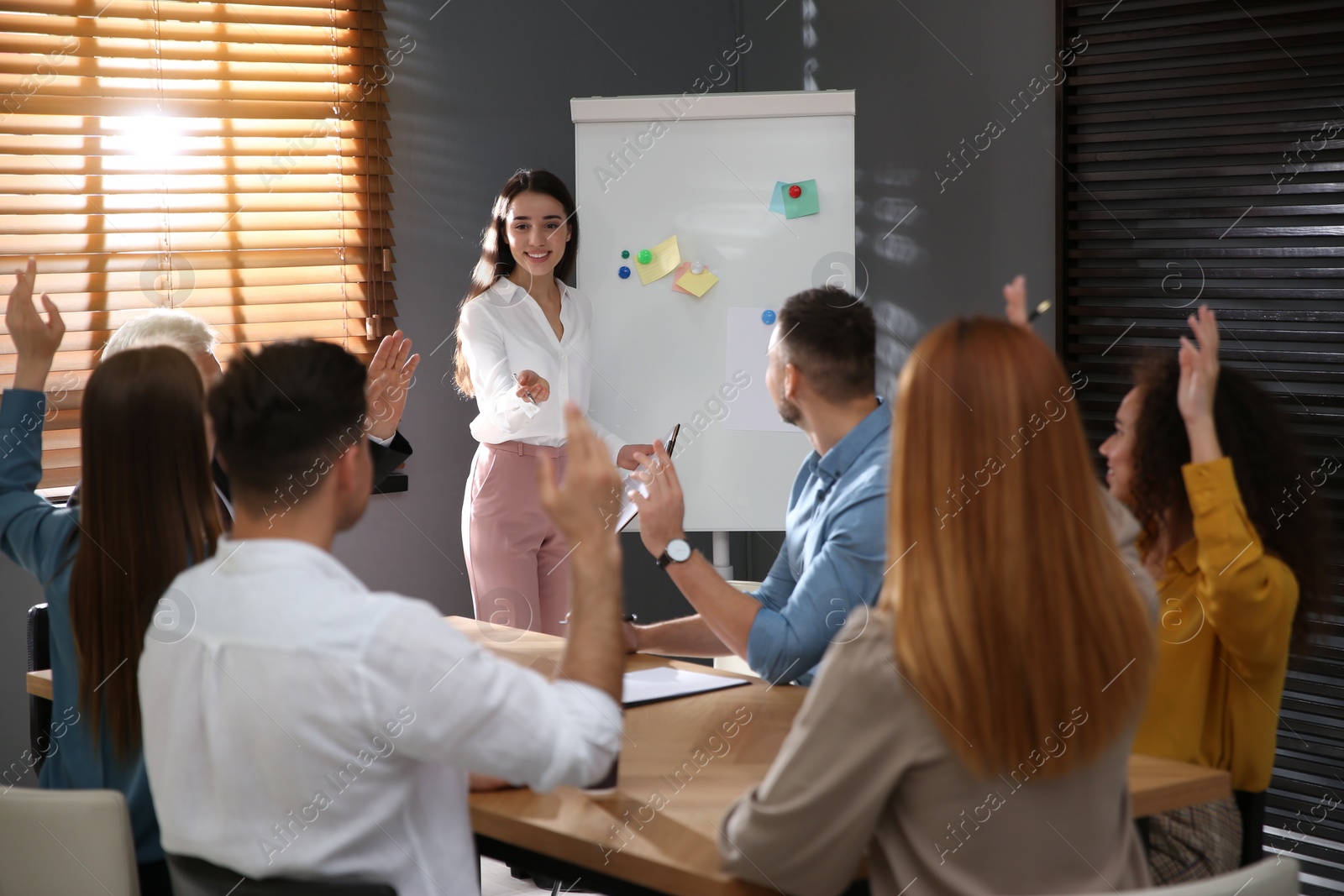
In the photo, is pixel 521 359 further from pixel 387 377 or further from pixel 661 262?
pixel 387 377

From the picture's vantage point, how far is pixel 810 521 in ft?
7.45

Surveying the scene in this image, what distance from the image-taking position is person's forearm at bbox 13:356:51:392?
1.98 m

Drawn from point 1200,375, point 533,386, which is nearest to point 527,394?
point 533,386

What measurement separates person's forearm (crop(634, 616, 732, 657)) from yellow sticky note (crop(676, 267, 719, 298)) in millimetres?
1593

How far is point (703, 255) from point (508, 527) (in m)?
1.03

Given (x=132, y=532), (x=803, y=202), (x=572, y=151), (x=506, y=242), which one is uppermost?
(x=572, y=151)

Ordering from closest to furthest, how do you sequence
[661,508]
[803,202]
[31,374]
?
1. [31,374]
2. [661,508]
3. [803,202]

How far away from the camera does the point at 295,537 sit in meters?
1.33

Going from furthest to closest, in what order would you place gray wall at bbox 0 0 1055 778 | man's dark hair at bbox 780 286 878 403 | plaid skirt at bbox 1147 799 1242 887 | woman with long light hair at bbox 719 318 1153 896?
1. gray wall at bbox 0 0 1055 778
2. man's dark hair at bbox 780 286 878 403
3. plaid skirt at bbox 1147 799 1242 887
4. woman with long light hair at bbox 719 318 1153 896

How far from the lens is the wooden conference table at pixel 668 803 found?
55.2 inches

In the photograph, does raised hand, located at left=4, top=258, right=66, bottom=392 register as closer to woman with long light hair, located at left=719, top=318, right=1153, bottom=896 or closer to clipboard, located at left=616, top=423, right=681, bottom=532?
→ clipboard, located at left=616, top=423, right=681, bottom=532

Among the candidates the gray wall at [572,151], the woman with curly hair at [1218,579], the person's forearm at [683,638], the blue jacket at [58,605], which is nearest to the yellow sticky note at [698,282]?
→ the gray wall at [572,151]

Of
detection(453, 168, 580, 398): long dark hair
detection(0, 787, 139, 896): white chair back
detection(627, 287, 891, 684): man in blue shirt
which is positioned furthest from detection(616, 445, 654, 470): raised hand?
detection(0, 787, 139, 896): white chair back

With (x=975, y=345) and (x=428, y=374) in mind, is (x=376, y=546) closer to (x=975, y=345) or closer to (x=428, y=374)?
(x=428, y=374)
